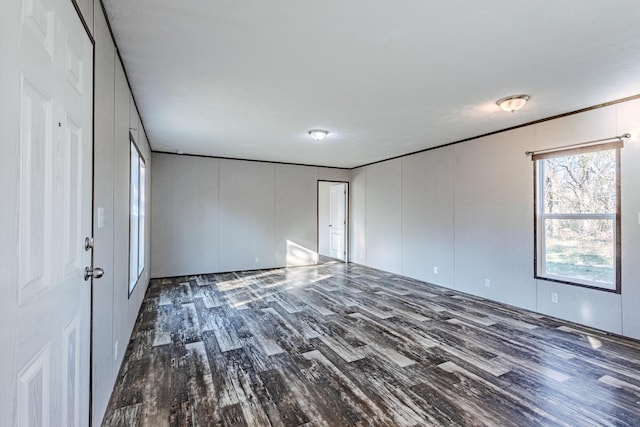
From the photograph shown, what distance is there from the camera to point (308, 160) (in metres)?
6.98

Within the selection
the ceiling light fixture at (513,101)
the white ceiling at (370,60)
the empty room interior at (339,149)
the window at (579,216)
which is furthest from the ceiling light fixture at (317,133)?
the window at (579,216)

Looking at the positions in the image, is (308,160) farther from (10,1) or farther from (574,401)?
(10,1)

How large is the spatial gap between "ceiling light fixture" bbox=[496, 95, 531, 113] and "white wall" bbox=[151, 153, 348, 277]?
477cm

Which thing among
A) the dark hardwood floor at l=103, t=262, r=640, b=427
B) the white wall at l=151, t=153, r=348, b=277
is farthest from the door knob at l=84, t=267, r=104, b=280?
the white wall at l=151, t=153, r=348, b=277

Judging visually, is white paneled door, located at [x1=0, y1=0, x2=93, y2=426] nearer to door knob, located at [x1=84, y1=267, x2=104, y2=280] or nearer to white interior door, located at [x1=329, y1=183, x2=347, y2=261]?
door knob, located at [x1=84, y1=267, x2=104, y2=280]

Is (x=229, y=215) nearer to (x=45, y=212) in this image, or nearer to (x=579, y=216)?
(x=45, y=212)

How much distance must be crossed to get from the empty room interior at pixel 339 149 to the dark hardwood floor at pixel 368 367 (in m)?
0.02

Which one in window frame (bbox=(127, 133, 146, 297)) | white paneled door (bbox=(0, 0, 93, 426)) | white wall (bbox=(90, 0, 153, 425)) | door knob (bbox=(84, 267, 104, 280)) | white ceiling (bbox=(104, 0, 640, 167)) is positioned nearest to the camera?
white paneled door (bbox=(0, 0, 93, 426))

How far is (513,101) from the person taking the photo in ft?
10.6

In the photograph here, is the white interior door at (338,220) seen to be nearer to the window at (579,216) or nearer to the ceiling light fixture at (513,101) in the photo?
the window at (579,216)

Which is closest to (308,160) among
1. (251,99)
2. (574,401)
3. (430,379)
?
(251,99)

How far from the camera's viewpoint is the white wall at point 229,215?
611cm

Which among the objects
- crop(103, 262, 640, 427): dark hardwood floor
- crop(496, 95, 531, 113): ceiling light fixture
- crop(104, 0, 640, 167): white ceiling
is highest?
crop(104, 0, 640, 167): white ceiling

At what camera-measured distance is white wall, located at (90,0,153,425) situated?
1.74 meters
